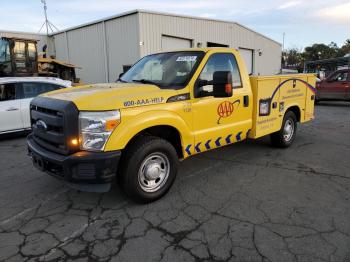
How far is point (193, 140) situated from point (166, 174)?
0.66m

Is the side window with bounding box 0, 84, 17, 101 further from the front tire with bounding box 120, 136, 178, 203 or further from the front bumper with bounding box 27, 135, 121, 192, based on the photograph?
the front tire with bounding box 120, 136, 178, 203

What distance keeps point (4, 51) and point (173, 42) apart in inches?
373

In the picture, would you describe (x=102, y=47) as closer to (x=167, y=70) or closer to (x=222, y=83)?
(x=167, y=70)

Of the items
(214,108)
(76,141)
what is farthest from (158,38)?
(76,141)

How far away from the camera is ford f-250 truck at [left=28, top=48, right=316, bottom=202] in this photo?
3711 mm

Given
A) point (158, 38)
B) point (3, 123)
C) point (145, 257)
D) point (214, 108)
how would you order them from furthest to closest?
point (158, 38)
point (3, 123)
point (214, 108)
point (145, 257)

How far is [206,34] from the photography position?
22.3m

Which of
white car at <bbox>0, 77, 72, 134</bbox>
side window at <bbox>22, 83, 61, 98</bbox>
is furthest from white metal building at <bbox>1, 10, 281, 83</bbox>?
white car at <bbox>0, 77, 72, 134</bbox>

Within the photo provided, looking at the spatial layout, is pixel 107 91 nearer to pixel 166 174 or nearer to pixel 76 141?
pixel 76 141

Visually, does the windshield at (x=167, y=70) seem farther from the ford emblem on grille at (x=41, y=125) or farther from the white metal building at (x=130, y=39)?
the white metal building at (x=130, y=39)

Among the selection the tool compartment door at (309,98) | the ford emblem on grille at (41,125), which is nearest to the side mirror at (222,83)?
the ford emblem on grille at (41,125)

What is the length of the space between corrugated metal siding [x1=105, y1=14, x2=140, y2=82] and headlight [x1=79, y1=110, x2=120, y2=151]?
15283 mm

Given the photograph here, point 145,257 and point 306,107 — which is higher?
point 306,107

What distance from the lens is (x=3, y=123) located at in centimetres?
789
